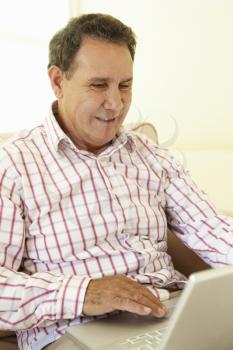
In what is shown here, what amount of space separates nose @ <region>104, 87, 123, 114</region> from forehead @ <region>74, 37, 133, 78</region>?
44 millimetres

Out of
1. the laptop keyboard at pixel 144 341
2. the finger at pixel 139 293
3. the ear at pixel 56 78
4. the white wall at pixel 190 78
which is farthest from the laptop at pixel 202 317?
the white wall at pixel 190 78

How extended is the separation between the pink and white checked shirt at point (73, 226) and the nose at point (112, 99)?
0.12 metres

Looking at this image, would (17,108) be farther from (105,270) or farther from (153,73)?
(105,270)

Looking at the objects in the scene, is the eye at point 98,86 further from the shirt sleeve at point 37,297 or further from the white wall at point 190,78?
the white wall at point 190,78

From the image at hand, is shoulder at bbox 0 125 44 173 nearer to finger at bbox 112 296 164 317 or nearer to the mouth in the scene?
the mouth

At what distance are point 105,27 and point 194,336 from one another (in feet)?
2.71

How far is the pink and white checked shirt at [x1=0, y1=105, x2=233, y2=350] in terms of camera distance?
3.55 feet

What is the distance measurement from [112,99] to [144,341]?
60 centimetres

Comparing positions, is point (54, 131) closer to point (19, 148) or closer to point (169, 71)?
point (19, 148)

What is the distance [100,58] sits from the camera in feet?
4.13

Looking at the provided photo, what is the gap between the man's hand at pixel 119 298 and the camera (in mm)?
999

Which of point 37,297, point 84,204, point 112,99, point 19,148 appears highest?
point 112,99

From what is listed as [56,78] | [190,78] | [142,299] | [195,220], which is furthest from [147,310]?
[190,78]

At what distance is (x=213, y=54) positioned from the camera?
2.88 m
